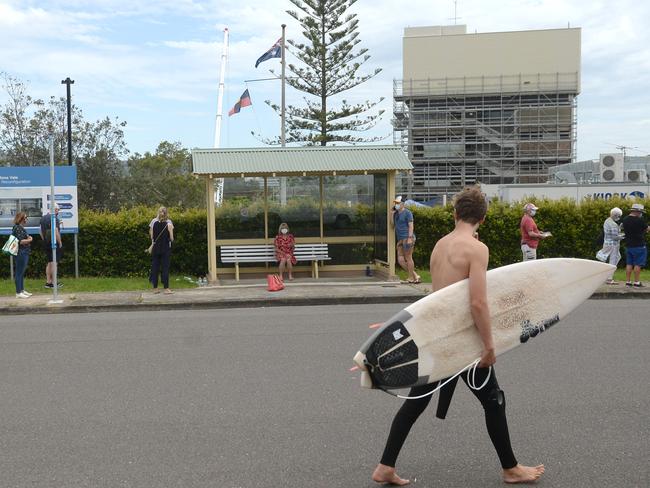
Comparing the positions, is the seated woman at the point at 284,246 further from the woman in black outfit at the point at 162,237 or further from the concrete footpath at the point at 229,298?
the woman in black outfit at the point at 162,237

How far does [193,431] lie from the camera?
5.69 metres

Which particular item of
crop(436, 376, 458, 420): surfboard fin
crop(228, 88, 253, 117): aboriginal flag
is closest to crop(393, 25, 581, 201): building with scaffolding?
crop(228, 88, 253, 117): aboriginal flag

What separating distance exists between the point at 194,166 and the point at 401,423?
12.1m

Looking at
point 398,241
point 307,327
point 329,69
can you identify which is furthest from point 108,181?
point 307,327

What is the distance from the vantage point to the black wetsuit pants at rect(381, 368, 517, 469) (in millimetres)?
4379

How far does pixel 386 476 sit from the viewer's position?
178 inches

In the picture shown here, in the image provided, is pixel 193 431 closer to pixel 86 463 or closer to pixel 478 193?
pixel 86 463

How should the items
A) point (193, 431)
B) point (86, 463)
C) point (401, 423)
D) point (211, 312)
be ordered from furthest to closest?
point (211, 312) < point (193, 431) < point (86, 463) < point (401, 423)

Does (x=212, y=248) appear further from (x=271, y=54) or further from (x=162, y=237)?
(x=271, y=54)

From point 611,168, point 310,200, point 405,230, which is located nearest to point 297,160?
point 310,200

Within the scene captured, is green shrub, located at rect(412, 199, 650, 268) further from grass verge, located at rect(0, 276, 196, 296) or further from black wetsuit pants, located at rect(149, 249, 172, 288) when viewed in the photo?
black wetsuit pants, located at rect(149, 249, 172, 288)

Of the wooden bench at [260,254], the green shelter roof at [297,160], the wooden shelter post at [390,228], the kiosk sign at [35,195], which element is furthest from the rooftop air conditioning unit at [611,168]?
the kiosk sign at [35,195]

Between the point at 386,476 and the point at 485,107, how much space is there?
72.4m

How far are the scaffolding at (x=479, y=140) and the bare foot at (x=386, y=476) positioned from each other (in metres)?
65.8
